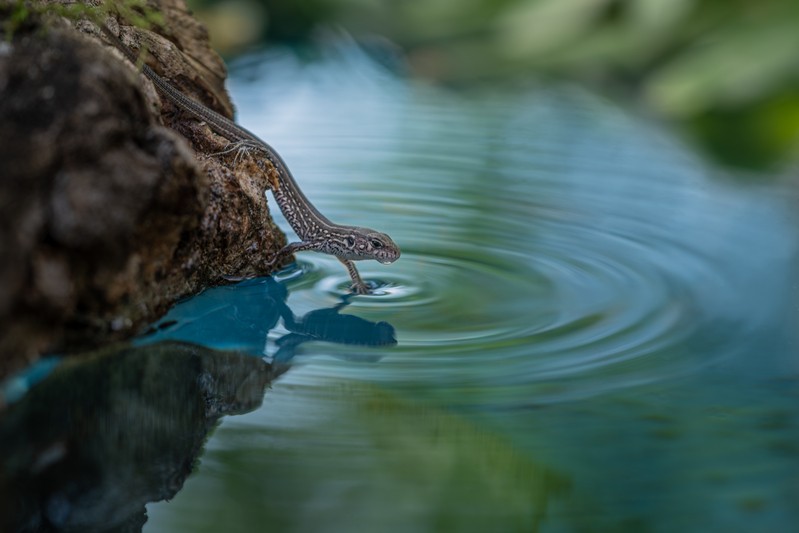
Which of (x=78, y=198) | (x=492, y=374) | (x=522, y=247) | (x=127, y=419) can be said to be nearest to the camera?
(x=78, y=198)

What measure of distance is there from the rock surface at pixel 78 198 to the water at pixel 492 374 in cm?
17

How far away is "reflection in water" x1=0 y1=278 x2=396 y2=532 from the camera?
60.1 inches

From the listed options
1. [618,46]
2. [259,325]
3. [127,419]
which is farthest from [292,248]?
[618,46]

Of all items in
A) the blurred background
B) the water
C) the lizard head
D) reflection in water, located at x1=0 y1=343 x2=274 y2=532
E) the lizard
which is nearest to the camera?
reflection in water, located at x1=0 y1=343 x2=274 y2=532

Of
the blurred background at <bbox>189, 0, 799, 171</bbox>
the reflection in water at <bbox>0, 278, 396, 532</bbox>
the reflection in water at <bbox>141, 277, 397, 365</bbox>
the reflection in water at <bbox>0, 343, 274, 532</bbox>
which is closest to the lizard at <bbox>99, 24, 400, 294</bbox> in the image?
the reflection in water at <bbox>141, 277, 397, 365</bbox>

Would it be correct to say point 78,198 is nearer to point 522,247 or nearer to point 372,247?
point 372,247

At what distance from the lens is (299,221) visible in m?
3.11

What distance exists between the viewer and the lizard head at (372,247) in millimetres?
2904

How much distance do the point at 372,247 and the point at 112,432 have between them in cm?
131

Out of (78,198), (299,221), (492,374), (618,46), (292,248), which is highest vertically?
(618,46)

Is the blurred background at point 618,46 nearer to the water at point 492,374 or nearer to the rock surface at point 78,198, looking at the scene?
the water at point 492,374

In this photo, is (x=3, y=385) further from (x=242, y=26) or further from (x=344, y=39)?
(x=344, y=39)

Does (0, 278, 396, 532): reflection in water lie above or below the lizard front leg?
below

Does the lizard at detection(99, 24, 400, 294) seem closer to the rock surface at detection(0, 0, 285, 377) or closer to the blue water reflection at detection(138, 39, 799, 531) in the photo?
the blue water reflection at detection(138, 39, 799, 531)
